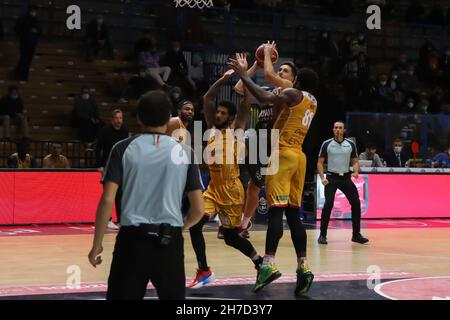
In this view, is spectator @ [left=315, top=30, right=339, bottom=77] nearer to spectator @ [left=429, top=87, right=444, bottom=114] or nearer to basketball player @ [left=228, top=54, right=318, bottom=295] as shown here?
spectator @ [left=429, top=87, right=444, bottom=114]

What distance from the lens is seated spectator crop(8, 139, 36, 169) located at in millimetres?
15961

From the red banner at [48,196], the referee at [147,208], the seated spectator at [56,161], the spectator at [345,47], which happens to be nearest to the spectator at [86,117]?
the seated spectator at [56,161]

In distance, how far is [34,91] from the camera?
21438 millimetres

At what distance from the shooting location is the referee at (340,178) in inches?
515

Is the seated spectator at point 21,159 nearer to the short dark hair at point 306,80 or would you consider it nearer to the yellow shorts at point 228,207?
the yellow shorts at point 228,207

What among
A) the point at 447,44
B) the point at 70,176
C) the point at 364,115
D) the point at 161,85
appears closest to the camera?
the point at 70,176

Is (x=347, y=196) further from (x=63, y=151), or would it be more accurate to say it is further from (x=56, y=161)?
(x=63, y=151)

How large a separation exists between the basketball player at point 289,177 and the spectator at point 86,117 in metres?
11.9

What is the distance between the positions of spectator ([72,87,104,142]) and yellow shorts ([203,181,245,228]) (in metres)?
11.3

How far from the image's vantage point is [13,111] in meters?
19.2

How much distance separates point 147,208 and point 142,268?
0.37 m
